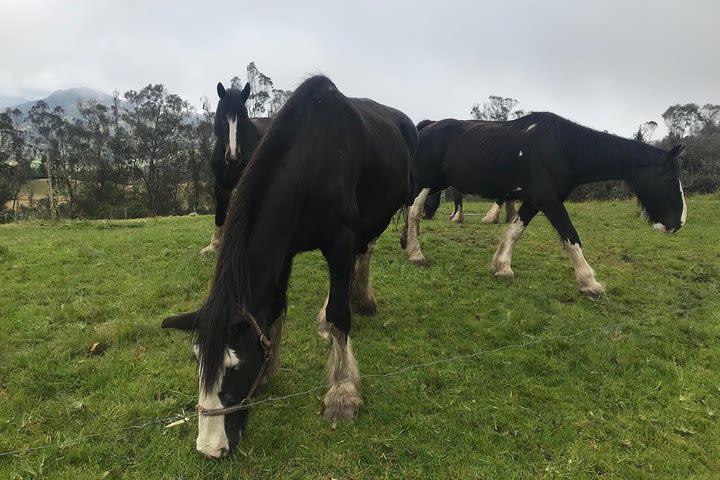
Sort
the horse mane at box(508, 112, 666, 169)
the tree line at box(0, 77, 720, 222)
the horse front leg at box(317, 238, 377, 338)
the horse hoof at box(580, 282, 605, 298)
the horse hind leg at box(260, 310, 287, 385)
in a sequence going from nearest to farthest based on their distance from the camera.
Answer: the horse hind leg at box(260, 310, 287, 385) → the horse front leg at box(317, 238, 377, 338) → the horse hoof at box(580, 282, 605, 298) → the horse mane at box(508, 112, 666, 169) → the tree line at box(0, 77, 720, 222)

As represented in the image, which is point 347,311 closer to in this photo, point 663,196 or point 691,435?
point 691,435

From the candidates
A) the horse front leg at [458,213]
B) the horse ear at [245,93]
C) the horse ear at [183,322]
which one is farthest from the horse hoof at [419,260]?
the horse ear at [183,322]

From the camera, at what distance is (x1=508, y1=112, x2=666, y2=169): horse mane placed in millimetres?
6617

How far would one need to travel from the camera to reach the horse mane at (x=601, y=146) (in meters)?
6.62

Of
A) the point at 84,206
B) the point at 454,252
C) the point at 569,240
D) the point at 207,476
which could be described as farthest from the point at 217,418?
the point at 84,206

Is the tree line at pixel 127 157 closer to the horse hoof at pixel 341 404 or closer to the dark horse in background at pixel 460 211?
the dark horse in background at pixel 460 211

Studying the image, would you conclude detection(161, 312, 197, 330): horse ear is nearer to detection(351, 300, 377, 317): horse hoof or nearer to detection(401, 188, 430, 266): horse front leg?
detection(351, 300, 377, 317): horse hoof

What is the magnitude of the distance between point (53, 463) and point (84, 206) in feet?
131

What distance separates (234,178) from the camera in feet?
22.7

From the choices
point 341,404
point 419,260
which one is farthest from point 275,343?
point 419,260

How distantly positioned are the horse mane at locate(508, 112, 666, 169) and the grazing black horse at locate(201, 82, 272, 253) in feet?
15.4

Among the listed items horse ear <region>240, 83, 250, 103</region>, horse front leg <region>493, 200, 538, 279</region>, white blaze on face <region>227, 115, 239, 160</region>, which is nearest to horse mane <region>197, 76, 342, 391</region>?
white blaze on face <region>227, 115, 239, 160</region>

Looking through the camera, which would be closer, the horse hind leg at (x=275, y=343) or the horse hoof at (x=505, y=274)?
the horse hind leg at (x=275, y=343)

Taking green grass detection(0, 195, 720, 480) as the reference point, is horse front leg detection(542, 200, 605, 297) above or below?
above
